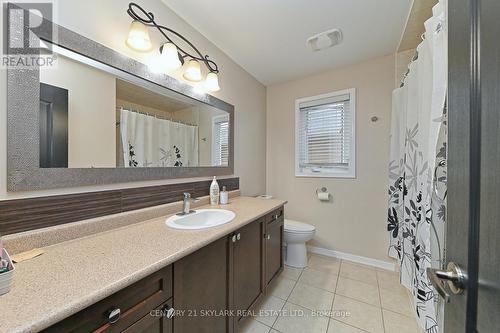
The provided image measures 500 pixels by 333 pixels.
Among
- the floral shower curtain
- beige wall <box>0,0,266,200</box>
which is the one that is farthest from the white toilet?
the floral shower curtain

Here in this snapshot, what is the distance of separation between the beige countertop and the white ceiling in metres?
1.58

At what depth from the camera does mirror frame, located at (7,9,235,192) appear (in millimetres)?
789

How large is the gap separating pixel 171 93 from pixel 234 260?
125cm

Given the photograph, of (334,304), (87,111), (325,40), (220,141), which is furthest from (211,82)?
(334,304)

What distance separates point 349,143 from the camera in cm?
229

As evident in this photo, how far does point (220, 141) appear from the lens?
1934 millimetres

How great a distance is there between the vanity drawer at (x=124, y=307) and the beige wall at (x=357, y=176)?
2.08 meters

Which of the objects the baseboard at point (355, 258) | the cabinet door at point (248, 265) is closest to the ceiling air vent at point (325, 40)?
the cabinet door at point (248, 265)

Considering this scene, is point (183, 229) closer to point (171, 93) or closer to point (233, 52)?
point (171, 93)

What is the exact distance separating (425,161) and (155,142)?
1.64m

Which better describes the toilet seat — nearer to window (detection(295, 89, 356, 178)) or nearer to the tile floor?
A: the tile floor

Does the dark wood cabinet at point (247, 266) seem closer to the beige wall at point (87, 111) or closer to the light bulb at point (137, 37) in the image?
the beige wall at point (87, 111)

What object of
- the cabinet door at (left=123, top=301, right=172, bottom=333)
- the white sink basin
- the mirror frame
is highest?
the mirror frame

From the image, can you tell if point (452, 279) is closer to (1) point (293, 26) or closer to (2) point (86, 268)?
(2) point (86, 268)
